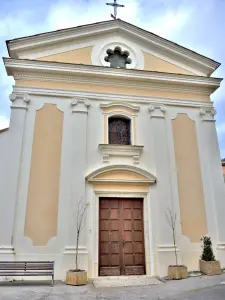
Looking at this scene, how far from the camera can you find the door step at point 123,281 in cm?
708

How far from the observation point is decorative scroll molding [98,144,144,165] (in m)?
9.02

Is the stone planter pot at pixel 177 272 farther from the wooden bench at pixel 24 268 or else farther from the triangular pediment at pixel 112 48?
the triangular pediment at pixel 112 48

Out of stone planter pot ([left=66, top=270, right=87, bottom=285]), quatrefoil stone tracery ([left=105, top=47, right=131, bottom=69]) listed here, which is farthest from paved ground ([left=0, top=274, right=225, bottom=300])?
quatrefoil stone tracery ([left=105, top=47, right=131, bottom=69])

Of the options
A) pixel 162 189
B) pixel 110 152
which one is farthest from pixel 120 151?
pixel 162 189

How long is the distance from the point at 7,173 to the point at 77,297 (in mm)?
4330

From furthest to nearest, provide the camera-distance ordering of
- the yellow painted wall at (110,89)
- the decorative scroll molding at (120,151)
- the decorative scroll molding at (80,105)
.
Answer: the yellow painted wall at (110,89), the decorative scroll molding at (80,105), the decorative scroll molding at (120,151)

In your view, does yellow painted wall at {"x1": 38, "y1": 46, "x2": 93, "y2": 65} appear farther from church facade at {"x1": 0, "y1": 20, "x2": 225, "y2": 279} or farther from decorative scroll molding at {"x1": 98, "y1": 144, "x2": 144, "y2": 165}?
decorative scroll molding at {"x1": 98, "y1": 144, "x2": 144, "y2": 165}

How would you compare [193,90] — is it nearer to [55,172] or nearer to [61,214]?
[55,172]

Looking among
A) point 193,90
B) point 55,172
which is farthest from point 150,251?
point 193,90

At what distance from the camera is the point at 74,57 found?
1018cm

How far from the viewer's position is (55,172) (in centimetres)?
862

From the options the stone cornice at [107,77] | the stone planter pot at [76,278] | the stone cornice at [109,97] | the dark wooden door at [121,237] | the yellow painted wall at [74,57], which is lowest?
the stone planter pot at [76,278]

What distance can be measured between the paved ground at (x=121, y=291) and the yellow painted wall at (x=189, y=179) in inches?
74.4

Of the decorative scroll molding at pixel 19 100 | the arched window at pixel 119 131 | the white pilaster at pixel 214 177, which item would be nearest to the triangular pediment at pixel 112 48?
the decorative scroll molding at pixel 19 100
